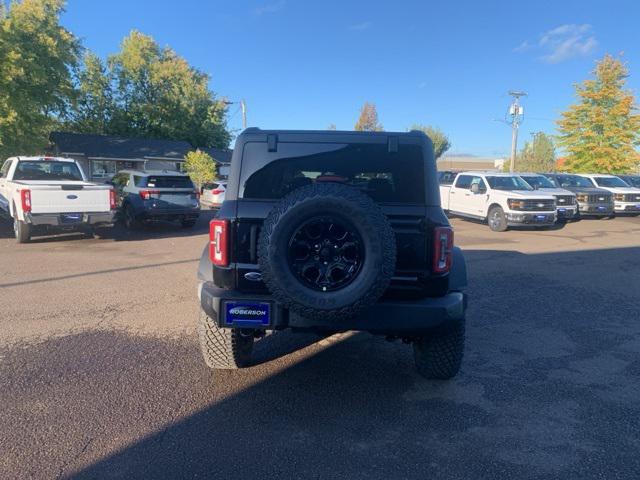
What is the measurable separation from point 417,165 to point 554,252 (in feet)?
28.3

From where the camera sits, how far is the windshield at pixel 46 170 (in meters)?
11.7

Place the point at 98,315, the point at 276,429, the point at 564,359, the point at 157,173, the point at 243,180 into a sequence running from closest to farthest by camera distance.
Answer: the point at 276,429
the point at 243,180
the point at 564,359
the point at 98,315
the point at 157,173

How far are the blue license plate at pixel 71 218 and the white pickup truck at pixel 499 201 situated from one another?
432 inches

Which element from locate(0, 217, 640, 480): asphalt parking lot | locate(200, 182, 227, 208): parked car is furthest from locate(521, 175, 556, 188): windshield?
locate(0, 217, 640, 480): asphalt parking lot

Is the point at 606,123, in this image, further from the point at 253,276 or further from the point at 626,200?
the point at 253,276

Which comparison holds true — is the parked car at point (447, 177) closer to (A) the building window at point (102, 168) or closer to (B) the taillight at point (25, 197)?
(B) the taillight at point (25, 197)

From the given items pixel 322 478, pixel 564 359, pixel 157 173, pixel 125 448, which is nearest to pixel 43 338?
pixel 125 448

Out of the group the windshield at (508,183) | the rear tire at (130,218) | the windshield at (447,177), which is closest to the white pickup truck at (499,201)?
the windshield at (508,183)

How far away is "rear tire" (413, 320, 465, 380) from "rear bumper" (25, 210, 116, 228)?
29.3ft

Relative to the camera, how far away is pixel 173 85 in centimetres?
4403

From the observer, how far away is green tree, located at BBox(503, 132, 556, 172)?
6224 centimetres

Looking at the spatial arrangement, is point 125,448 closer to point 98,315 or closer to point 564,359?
point 98,315

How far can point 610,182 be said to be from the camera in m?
20.4

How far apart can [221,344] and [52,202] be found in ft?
26.7
